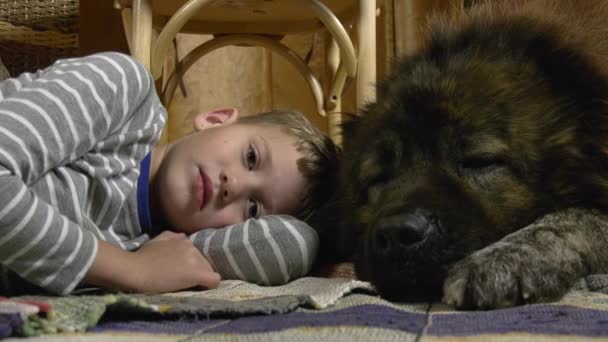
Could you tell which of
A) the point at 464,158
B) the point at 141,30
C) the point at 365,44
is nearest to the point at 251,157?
the point at 464,158

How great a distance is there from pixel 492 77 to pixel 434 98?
0.42 ft

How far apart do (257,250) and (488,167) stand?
54cm

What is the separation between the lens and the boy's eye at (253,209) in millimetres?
1624

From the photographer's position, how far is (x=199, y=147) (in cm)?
160

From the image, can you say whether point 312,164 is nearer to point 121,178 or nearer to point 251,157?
point 251,157

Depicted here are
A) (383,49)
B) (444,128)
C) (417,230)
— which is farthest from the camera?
(383,49)

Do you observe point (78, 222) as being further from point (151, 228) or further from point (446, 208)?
point (446, 208)

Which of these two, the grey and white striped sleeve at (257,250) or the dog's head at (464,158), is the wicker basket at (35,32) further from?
the dog's head at (464,158)

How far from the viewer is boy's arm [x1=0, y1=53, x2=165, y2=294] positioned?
3.76 ft

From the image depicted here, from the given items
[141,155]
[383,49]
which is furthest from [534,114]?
[383,49]

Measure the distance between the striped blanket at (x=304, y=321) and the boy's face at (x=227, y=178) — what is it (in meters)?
0.55

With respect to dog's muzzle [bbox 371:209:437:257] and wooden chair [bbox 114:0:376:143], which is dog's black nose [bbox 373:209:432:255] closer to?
dog's muzzle [bbox 371:209:437:257]

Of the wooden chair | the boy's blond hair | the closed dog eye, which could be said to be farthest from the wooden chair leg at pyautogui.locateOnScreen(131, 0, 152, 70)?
the closed dog eye

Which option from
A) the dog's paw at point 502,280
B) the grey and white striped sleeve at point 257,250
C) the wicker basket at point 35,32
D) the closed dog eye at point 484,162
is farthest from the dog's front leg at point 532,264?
the wicker basket at point 35,32
